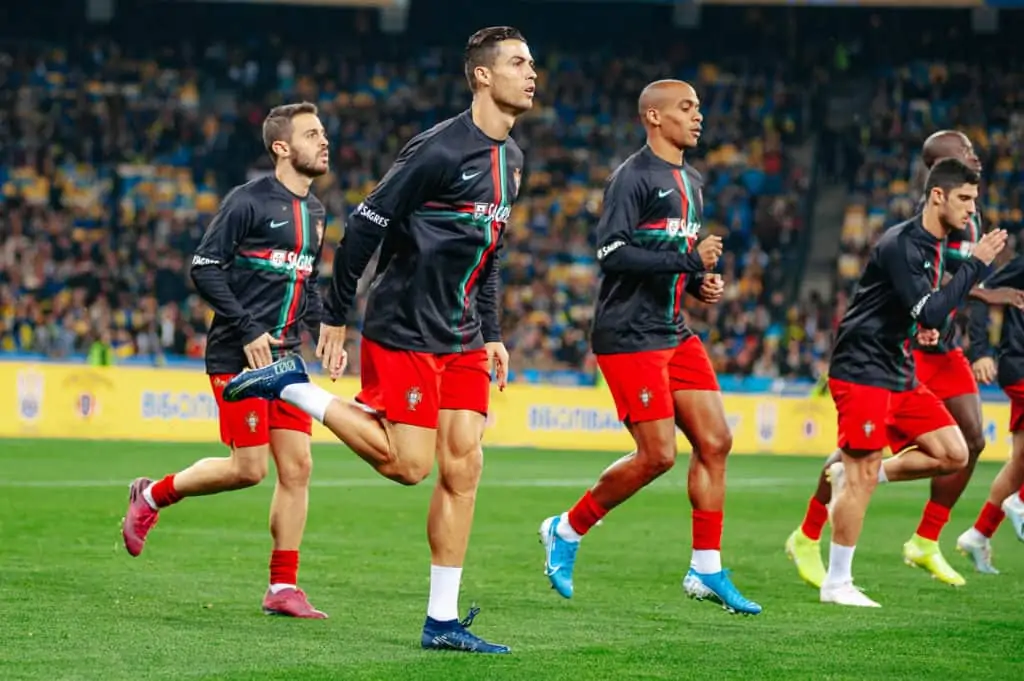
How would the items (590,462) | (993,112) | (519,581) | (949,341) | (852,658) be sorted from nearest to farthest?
(852,658)
(519,581)
(949,341)
(590,462)
(993,112)

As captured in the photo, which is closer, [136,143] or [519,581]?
[519,581]

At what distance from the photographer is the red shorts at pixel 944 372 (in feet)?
36.4

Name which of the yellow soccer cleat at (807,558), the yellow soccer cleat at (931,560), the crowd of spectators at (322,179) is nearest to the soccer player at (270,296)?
the yellow soccer cleat at (807,558)

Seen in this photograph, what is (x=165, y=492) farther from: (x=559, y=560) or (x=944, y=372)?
(x=944, y=372)

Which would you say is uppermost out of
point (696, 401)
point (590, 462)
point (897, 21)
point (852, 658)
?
point (897, 21)

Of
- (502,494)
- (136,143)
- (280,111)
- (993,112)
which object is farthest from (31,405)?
(993,112)

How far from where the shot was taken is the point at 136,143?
3525 centimetres

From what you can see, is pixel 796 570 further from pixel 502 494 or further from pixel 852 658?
pixel 502 494

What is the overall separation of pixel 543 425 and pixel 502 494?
8.13m

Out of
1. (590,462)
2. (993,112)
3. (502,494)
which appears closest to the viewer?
(502,494)

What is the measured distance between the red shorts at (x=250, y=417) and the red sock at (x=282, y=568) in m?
0.64

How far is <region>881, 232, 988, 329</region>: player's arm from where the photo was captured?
9117 millimetres

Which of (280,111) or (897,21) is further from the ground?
(897,21)

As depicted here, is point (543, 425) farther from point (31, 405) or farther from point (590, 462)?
point (31, 405)
